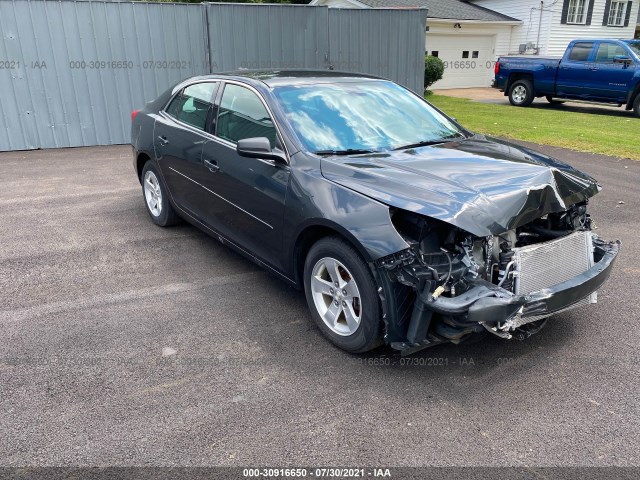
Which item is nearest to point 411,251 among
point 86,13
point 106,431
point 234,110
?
point 106,431

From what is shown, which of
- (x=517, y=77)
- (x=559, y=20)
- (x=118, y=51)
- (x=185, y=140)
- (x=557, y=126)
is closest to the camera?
(x=185, y=140)

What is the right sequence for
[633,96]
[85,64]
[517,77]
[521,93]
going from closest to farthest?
[85,64] → [633,96] → [521,93] → [517,77]

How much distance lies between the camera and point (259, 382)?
321cm

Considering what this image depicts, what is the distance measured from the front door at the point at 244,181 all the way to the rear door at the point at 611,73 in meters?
13.5

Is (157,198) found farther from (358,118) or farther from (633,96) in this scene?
(633,96)

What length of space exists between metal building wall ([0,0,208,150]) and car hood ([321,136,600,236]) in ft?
29.0

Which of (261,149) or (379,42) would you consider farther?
(379,42)

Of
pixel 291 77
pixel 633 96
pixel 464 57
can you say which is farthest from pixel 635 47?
pixel 291 77

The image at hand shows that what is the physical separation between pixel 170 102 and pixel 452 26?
2077 cm

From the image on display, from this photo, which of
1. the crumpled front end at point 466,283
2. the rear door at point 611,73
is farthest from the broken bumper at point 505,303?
the rear door at point 611,73

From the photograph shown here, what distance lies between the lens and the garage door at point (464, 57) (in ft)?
77.5

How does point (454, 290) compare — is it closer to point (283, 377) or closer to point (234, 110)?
point (283, 377)

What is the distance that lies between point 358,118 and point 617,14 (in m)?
28.2

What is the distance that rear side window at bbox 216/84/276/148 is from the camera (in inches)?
161
